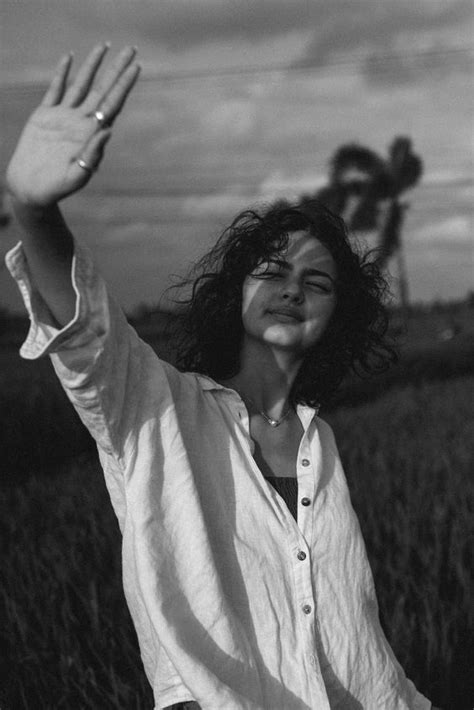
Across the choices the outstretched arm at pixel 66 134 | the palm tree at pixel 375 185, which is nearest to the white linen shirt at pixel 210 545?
the outstretched arm at pixel 66 134

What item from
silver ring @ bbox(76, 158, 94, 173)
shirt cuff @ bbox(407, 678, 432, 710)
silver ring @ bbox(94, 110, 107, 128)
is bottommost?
shirt cuff @ bbox(407, 678, 432, 710)

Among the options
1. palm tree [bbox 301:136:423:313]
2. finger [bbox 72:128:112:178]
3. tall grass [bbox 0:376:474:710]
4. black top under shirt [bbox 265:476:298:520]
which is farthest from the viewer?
palm tree [bbox 301:136:423:313]

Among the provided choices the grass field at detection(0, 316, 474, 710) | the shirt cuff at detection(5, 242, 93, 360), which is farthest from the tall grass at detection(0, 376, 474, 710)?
the shirt cuff at detection(5, 242, 93, 360)

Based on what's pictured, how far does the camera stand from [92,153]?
107cm

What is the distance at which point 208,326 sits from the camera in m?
1.73

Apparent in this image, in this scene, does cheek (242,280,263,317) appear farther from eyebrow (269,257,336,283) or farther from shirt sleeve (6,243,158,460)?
shirt sleeve (6,243,158,460)

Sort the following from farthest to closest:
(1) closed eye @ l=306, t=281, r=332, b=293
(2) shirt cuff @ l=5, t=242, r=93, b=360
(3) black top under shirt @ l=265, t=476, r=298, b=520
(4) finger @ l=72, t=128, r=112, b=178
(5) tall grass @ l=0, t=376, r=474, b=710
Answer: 1. (5) tall grass @ l=0, t=376, r=474, b=710
2. (1) closed eye @ l=306, t=281, r=332, b=293
3. (3) black top under shirt @ l=265, t=476, r=298, b=520
4. (2) shirt cuff @ l=5, t=242, r=93, b=360
5. (4) finger @ l=72, t=128, r=112, b=178

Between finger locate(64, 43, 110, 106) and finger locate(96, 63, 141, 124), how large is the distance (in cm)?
3

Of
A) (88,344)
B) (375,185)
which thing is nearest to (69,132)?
(88,344)

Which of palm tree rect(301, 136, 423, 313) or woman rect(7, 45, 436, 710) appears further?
palm tree rect(301, 136, 423, 313)

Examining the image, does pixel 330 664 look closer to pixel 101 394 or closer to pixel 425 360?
pixel 101 394

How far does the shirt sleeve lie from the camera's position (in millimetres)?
1204

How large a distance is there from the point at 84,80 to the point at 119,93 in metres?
0.05

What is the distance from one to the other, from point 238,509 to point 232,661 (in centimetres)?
22
